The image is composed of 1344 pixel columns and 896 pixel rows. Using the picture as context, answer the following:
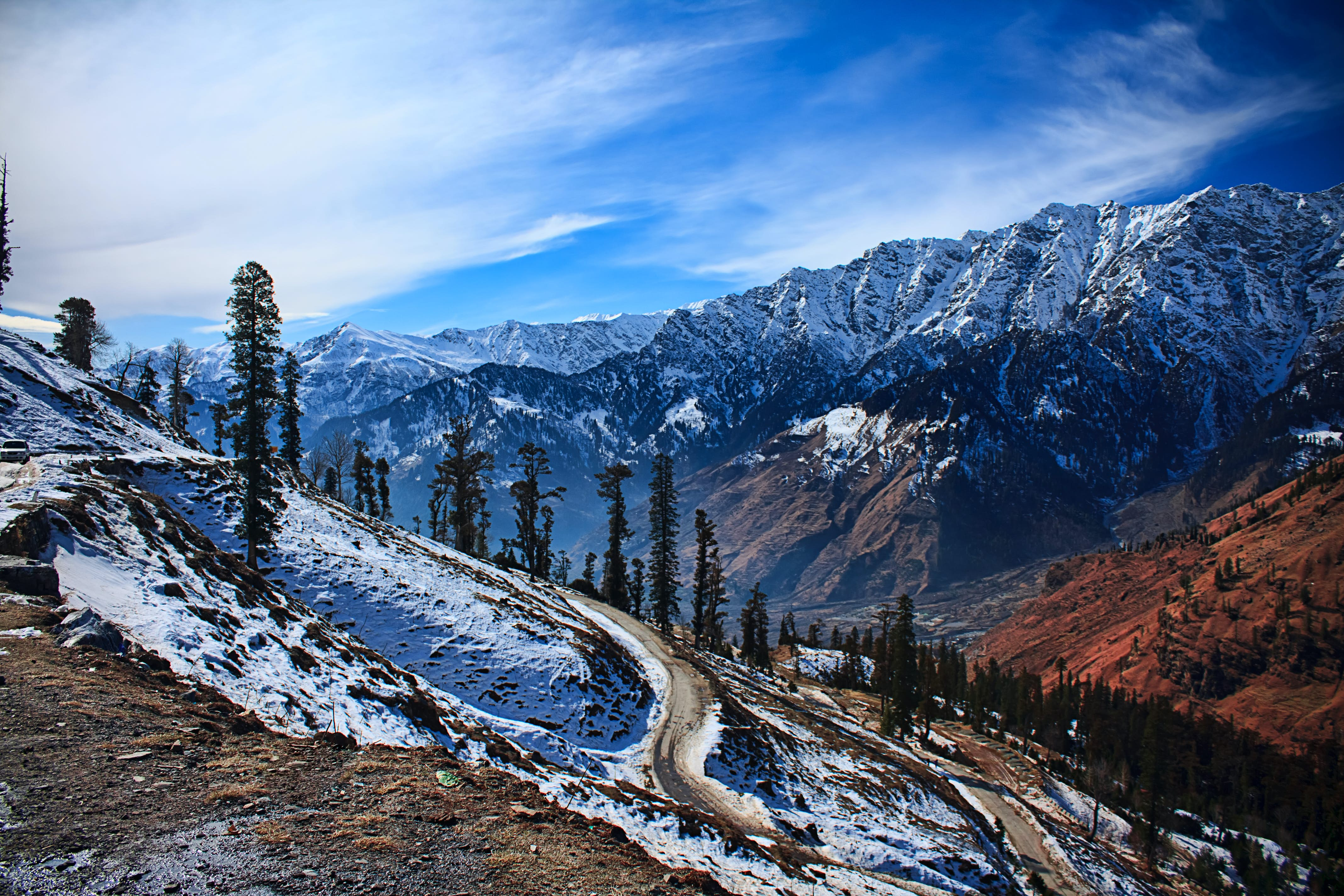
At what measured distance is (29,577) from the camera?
1413cm

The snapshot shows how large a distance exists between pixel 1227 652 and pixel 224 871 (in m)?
218

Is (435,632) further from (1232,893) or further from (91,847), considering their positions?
(1232,893)

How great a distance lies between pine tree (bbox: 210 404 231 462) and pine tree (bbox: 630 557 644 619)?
36857 millimetres

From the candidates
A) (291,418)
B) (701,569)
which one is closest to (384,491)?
A: (291,418)

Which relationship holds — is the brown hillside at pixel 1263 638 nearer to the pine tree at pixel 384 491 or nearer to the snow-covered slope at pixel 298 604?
the pine tree at pixel 384 491

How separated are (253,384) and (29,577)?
55.2 ft

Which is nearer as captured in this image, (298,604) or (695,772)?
(298,604)

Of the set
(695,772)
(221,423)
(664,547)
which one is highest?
(221,423)

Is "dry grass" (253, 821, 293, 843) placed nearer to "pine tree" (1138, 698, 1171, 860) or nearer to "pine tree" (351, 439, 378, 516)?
"pine tree" (351, 439, 378, 516)

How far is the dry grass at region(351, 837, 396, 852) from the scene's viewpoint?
29.3 ft

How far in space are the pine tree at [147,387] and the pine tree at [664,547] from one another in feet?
164

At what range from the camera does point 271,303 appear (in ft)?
94.0

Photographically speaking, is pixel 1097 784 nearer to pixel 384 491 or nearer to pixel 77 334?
pixel 384 491

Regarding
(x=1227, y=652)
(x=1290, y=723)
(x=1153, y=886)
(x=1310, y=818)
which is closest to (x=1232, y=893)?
(x=1153, y=886)
